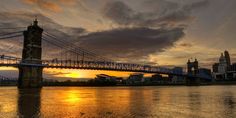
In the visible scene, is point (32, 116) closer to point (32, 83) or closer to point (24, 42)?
point (32, 83)

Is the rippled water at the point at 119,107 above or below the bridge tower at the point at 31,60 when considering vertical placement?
below

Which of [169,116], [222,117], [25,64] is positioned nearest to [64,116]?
[169,116]

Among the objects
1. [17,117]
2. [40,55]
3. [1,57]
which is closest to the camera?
[17,117]

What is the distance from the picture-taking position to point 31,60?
384ft

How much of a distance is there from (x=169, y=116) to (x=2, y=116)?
47.3 feet

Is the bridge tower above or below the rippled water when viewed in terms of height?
above

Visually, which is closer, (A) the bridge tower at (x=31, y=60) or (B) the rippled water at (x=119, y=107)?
(B) the rippled water at (x=119, y=107)

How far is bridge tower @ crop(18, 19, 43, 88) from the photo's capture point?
113 m

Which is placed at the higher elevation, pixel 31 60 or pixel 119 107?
pixel 31 60

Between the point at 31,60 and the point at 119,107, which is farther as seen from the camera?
the point at 31,60

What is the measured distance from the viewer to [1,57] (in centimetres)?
10925

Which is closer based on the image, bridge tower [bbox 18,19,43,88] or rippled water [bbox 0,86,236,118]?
rippled water [bbox 0,86,236,118]

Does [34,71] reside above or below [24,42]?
below

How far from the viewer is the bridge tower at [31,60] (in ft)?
369
